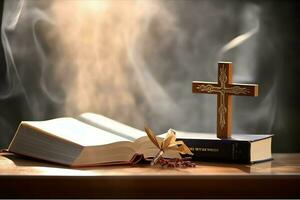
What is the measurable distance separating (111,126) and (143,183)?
1.02 feet

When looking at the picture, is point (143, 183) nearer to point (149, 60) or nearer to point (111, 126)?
point (111, 126)

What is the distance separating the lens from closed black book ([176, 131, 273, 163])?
5.99ft

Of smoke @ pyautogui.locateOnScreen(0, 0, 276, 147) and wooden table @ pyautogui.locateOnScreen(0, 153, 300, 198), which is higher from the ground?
smoke @ pyautogui.locateOnScreen(0, 0, 276, 147)

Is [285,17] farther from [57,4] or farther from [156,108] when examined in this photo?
[57,4]

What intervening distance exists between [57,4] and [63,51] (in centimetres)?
12

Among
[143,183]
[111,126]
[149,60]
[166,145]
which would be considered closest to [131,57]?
[149,60]

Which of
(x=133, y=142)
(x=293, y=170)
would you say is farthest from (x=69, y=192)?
(x=293, y=170)

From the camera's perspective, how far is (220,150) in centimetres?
185

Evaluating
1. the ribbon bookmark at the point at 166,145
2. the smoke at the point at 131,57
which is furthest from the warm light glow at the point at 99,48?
the ribbon bookmark at the point at 166,145

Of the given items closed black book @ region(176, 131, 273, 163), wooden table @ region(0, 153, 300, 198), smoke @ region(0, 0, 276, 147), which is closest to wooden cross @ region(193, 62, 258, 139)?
closed black book @ region(176, 131, 273, 163)

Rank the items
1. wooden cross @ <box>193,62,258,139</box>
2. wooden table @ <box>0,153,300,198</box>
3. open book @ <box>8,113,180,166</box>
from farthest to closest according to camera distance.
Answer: wooden cross @ <box>193,62,258,139</box> < open book @ <box>8,113,180,166</box> < wooden table @ <box>0,153,300,198</box>

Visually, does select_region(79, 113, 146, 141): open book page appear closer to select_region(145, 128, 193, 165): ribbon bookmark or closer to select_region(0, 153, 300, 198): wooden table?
select_region(145, 128, 193, 165): ribbon bookmark

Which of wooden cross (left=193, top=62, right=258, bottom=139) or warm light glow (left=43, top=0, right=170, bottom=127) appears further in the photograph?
warm light glow (left=43, top=0, right=170, bottom=127)

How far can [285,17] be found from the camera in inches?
85.9
